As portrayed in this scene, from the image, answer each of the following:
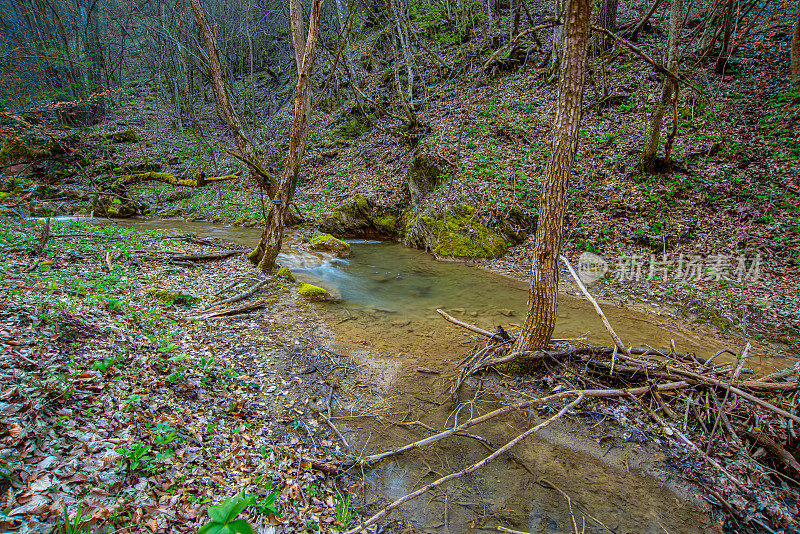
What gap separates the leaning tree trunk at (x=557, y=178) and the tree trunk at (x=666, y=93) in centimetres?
531

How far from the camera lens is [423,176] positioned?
1392 cm

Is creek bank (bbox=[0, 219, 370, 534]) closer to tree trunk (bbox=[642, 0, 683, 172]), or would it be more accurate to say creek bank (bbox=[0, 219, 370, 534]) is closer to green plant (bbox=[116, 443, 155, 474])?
green plant (bbox=[116, 443, 155, 474])

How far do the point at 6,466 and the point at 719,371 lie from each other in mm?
6434

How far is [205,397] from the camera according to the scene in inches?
152

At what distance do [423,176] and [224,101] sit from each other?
7572 mm

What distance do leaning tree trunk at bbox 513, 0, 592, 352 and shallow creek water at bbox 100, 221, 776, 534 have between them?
1.18m

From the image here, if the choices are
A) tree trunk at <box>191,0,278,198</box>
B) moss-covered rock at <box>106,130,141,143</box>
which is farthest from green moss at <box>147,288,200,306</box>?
moss-covered rock at <box>106,130,141,143</box>

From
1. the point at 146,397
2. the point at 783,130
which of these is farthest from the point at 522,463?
the point at 783,130

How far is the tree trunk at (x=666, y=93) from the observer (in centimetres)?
851

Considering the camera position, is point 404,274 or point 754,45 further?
point 754,45

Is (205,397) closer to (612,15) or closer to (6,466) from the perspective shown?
(6,466)

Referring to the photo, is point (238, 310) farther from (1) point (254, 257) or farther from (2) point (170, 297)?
(1) point (254, 257)

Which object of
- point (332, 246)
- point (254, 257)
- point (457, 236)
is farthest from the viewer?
point (332, 246)

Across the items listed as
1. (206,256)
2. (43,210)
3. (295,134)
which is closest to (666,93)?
(295,134)
